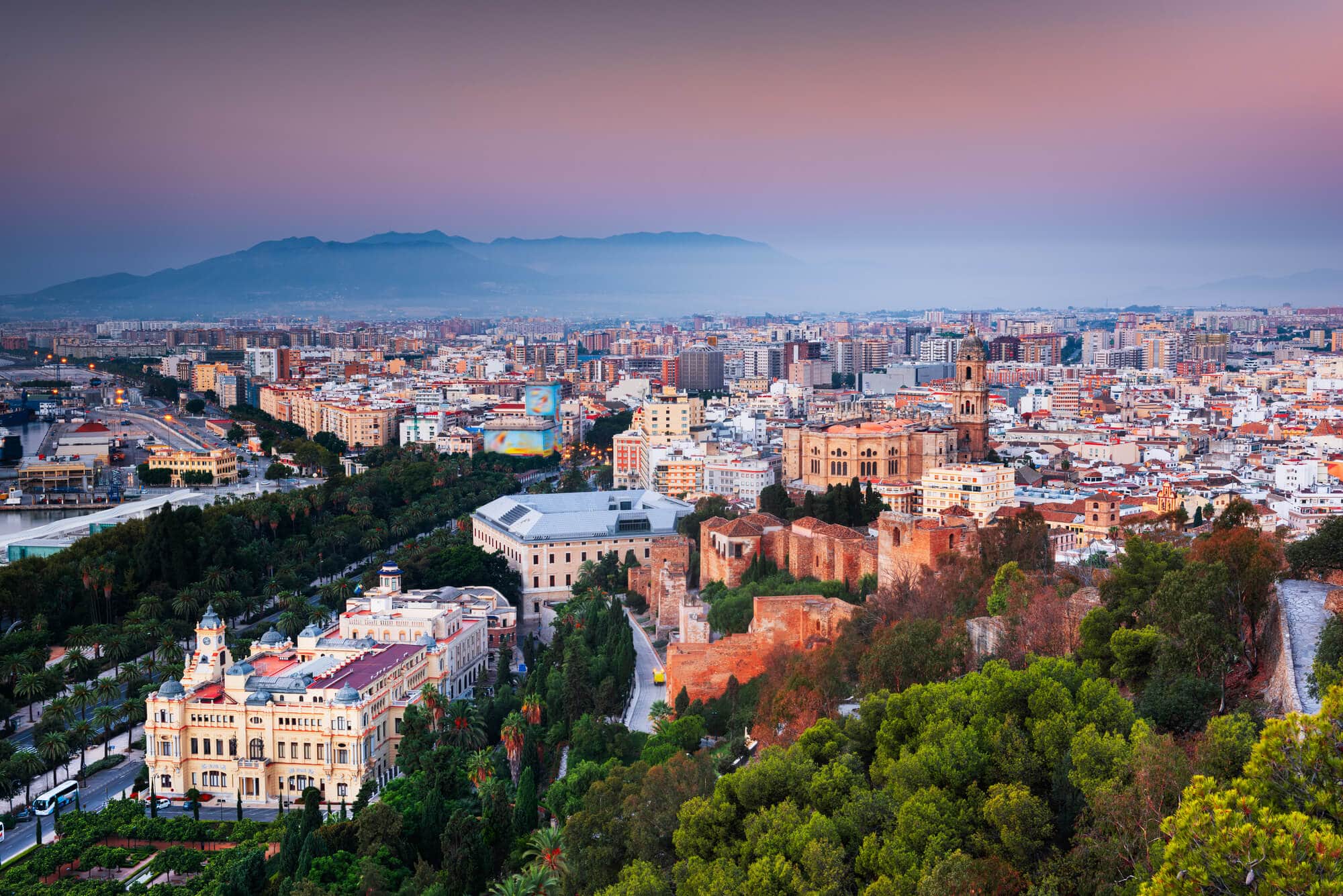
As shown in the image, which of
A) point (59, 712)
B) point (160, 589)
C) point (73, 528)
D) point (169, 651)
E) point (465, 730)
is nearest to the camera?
point (465, 730)

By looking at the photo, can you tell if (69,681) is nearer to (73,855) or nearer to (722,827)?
(73,855)

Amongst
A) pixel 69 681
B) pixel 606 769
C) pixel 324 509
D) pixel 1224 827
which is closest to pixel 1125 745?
pixel 1224 827

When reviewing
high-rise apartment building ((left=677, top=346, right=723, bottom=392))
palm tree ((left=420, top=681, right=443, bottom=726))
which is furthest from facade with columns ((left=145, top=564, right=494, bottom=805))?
high-rise apartment building ((left=677, top=346, right=723, bottom=392))

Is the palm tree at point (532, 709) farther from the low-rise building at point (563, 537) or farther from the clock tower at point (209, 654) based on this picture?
the low-rise building at point (563, 537)

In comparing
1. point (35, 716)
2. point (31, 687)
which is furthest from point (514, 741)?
point (35, 716)

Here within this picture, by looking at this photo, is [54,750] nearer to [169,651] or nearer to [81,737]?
[81,737]

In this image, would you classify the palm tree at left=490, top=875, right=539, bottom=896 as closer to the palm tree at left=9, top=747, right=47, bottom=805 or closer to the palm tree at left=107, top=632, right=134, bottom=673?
the palm tree at left=9, top=747, right=47, bottom=805
